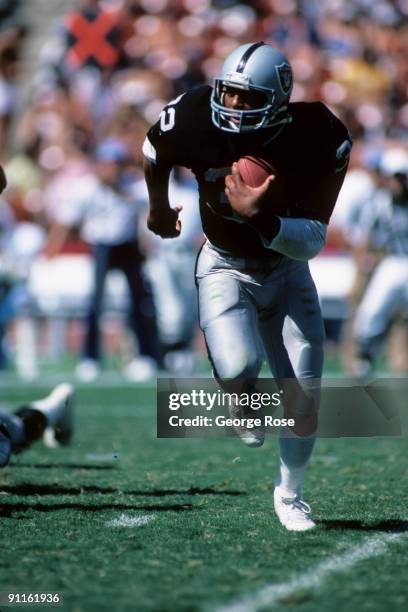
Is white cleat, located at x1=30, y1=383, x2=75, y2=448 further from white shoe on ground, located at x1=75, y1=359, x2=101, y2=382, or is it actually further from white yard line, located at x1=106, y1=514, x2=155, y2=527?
white shoe on ground, located at x1=75, y1=359, x2=101, y2=382

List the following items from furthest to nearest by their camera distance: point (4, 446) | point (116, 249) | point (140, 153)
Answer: point (140, 153)
point (116, 249)
point (4, 446)

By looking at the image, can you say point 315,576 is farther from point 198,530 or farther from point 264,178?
point 264,178

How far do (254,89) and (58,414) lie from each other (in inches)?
104

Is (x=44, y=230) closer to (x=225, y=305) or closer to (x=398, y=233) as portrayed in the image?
(x=398, y=233)

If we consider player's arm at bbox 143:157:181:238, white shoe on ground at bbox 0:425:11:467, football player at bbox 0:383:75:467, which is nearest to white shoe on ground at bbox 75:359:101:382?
football player at bbox 0:383:75:467

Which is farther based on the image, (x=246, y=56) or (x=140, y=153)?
(x=140, y=153)

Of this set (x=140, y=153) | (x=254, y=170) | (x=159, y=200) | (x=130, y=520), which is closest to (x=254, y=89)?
(x=254, y=170)

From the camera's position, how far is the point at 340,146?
383 centimetres

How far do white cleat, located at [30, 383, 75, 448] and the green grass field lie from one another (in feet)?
0.27

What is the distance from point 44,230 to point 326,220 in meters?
8.34

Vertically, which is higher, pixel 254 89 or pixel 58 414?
pixel 254 89

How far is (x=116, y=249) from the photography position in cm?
1004

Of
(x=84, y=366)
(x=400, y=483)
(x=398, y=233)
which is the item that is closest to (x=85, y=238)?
(x=84, y=366)

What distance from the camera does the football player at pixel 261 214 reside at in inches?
149
